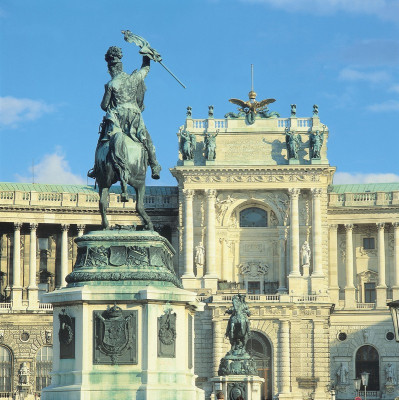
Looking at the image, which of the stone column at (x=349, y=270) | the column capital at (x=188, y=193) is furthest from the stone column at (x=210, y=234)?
the stone column at (x=349, y=270)

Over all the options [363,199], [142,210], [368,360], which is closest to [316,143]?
[363,199]

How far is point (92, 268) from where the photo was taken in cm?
2894

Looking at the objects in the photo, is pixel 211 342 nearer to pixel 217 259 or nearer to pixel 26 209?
pixel 217 259

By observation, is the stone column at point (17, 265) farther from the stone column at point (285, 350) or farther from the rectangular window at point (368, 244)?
the rectangular window at point (368, 244)

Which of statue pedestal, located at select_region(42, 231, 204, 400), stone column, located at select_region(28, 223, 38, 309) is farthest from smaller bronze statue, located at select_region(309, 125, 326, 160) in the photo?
statue pedestal, located at select_region(42, 231, 204, 400)

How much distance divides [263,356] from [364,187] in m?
22.8

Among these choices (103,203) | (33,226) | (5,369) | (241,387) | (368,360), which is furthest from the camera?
(33,226)

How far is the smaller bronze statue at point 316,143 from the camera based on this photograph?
104000mm

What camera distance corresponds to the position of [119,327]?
92.8 feet

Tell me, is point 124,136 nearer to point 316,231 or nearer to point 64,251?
point 316,231

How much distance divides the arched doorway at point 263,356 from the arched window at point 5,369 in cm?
1923

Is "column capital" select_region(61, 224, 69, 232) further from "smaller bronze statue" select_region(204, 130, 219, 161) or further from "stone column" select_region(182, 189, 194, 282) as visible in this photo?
"smaller bronze statue" select_region(204, 130, 219, 161)

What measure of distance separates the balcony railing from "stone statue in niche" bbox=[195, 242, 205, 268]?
41.0 ft

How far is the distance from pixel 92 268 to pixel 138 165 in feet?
9.27
